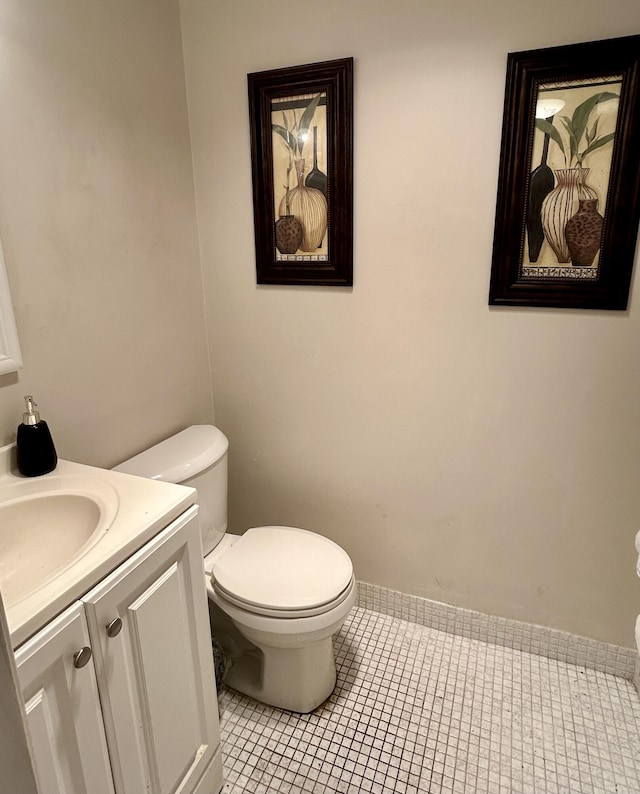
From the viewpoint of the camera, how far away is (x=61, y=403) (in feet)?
4.50

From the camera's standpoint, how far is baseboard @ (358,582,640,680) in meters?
1.70

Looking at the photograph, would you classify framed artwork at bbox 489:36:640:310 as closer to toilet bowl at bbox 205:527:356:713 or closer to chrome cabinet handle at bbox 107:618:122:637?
toilet bowl at bbox 205:527:356:713

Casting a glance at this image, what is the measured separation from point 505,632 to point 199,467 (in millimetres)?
1245

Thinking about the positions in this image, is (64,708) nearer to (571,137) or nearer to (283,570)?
(283,570)

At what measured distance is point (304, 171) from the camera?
1635mm

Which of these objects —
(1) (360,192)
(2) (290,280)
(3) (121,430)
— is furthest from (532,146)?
(3) (121,430)

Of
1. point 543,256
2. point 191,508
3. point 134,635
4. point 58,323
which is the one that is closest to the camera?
point 134,635

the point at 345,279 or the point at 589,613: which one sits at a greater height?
the point at 345,279

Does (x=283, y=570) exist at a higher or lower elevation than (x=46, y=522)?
lower

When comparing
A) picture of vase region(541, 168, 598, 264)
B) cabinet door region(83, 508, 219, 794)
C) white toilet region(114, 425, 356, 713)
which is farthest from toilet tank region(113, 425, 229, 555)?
picture of vase region(541, 168, 598, 264)

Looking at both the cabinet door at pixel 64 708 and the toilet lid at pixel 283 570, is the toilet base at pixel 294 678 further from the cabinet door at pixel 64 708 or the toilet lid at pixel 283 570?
the cabinet door at pixel 64 708

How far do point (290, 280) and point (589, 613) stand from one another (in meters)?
1.51

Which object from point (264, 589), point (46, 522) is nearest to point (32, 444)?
point (46, 522)

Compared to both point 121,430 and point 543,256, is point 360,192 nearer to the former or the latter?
point 543,256
